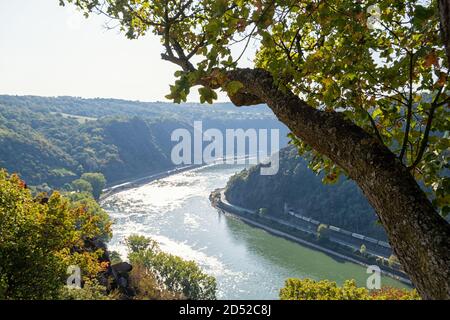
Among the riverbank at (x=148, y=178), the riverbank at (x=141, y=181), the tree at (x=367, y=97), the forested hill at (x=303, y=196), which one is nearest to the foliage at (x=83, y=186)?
the riverbank at (x=148, y=178)

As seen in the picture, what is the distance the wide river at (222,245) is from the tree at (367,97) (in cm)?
3426

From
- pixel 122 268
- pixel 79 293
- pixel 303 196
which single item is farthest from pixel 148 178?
pixel 79 293

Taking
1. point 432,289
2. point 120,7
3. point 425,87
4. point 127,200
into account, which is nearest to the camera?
point 432,289

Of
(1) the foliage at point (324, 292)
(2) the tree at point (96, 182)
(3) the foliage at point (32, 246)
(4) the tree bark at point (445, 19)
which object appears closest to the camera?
(4) the tree bark at point (445, 19)

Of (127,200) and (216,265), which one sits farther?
(127,200)

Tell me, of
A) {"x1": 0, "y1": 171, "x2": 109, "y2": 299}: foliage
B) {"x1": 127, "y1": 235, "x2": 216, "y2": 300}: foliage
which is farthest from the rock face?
{"x1": 0, "y1": 171, "x2": 109, "y2": 299}: foliage

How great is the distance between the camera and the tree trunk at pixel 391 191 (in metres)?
2.21

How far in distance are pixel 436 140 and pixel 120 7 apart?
4.34m

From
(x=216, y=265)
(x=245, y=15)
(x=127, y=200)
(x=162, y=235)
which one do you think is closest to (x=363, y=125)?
(x=245, y=15)

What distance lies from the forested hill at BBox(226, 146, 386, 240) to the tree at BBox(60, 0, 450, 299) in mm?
53241

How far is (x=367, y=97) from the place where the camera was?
155 inches

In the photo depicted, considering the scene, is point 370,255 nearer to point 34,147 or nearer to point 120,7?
point 120,7

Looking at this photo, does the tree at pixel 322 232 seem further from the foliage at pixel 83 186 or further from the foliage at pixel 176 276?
Result: the foliage at pixel 83 186

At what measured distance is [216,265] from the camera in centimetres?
4403
